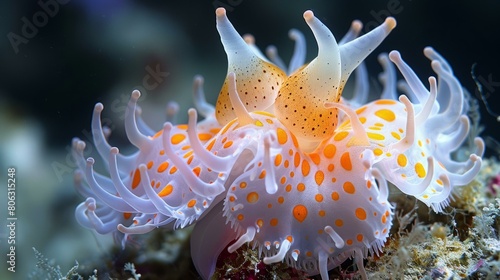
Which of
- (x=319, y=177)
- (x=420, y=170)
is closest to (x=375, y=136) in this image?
(x=420, y=170)

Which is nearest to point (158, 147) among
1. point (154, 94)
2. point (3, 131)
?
point (3, 131)

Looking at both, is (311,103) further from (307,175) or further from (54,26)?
(54,26)

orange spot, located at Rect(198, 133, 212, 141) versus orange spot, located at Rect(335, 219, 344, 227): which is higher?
orange spot, located at Rect(198, 133, 212, 141)

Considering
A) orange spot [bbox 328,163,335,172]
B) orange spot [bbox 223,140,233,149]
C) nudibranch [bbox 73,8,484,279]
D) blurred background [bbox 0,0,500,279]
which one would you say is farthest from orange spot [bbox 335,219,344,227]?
blurred background [bbox 0,0,500,279]

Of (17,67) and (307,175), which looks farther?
(17,67)
